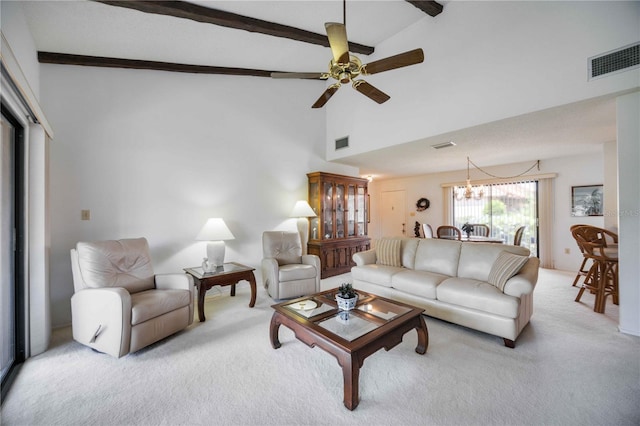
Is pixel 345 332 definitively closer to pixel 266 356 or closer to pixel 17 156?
pixel 266 356

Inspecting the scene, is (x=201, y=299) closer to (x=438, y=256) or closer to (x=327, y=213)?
(x=327, y=213)

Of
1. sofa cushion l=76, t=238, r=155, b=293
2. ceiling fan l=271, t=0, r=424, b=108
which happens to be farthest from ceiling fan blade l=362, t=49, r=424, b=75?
sofa cushion l=76, t=238, r=155, b=293

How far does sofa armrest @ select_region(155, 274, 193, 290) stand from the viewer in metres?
2.64

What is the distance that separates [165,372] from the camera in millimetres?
1966

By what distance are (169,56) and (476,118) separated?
12.4 feet

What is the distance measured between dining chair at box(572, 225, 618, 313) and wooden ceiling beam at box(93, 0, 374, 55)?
416 cm

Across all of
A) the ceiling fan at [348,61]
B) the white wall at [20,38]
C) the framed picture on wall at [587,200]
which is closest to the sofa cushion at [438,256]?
the ceiling fan at [348,61]

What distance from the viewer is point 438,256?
3.31 metres

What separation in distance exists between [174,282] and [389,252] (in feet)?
8.77

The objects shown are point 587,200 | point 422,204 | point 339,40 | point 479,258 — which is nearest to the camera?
point 339,40

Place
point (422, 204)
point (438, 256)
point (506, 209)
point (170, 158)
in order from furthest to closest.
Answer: point (422, 204), point (506, 209), point (170, 158), point (438, 256)

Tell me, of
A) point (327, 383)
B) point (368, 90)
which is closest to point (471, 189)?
point (368, 90)

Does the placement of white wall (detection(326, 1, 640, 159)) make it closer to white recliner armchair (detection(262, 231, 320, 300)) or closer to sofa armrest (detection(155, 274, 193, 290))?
white recliner armchair (detection(262, 231, 320, 300))

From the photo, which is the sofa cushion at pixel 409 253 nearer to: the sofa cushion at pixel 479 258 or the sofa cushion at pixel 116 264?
the sofa cushion at pixel 479 258
